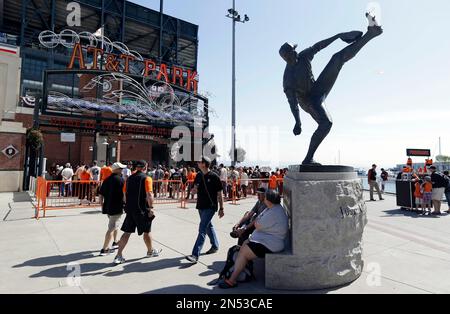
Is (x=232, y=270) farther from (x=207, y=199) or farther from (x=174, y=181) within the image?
(x=174, y=181)

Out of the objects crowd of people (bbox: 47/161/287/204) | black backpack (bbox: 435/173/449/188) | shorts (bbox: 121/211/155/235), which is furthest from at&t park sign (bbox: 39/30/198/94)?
black backpack (bbox: 435/173/449/188)

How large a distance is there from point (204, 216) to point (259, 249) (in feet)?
5.09

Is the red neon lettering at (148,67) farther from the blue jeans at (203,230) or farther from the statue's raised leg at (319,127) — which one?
the statue's raised leg at (319,127)

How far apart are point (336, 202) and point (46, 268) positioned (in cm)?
455

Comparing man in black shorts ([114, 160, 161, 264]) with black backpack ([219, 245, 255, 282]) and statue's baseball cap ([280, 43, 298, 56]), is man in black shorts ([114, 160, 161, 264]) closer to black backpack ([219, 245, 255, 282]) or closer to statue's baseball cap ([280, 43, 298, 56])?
black backpack ([219, 245, 255, 282])

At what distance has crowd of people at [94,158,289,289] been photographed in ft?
12.4

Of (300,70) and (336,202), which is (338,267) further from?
(300,70)

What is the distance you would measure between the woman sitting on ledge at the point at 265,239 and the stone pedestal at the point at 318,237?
0.12 metres

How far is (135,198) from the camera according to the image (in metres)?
4.75

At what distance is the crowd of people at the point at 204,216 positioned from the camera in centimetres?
379

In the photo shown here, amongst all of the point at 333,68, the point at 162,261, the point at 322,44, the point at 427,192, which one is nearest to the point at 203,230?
the point at 162,261

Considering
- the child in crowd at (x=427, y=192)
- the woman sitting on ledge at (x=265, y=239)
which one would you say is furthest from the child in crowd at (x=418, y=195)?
the woman sitting on ledge at (x=265, y=239)

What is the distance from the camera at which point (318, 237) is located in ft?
12.3
